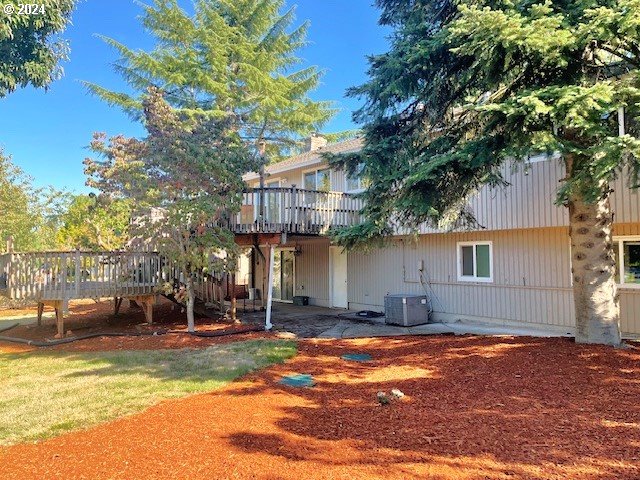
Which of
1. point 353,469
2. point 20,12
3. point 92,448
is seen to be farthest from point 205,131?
point 353,469

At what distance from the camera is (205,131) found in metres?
10.3

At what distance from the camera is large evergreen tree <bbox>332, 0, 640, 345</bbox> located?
16.5 feet

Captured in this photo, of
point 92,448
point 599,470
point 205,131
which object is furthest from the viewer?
point 205,131

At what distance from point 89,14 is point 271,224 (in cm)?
1085

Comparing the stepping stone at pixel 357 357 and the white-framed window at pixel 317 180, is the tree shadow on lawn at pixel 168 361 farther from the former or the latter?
the white-framed window at pixel 317 180

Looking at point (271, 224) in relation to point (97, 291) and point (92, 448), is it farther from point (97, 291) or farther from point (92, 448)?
point (92, 448)

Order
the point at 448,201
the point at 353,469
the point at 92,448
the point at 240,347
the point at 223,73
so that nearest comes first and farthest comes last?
the point at 353,469, the point at 92,448, the point at 448,201, the point at 240,347, the point at 223,73

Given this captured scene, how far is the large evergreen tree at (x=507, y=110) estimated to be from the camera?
5023 millimetres

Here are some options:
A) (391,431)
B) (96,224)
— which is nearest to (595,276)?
(391,431)

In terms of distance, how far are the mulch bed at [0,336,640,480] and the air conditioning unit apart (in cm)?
469

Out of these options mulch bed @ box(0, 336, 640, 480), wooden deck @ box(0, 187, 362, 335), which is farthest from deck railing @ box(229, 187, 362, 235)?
mulch bed @ box(0, 336, 640, 480)

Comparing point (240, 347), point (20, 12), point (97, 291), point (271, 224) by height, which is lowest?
point (240, 347)

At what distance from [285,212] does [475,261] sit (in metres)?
5.23

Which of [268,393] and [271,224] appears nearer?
[268,393]
